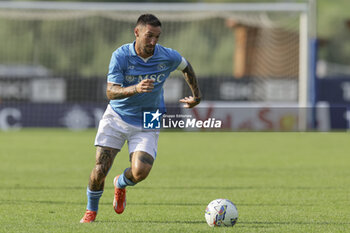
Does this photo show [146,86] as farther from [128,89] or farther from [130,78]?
[130,78]

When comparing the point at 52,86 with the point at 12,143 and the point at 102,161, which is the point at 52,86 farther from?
the point at 102,161

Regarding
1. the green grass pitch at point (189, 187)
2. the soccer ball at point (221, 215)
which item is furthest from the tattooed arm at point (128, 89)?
the soccer ball at point (221, 215)

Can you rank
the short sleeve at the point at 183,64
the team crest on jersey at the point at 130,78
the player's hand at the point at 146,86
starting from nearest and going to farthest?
1. the player's hand at the point at 146,86
2. the team crest on jersey at the point at 130,78
3. the short sleeve at the point at 183,64

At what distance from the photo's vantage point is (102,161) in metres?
8.06

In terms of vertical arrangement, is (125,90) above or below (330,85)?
above

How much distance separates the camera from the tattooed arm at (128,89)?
7.24 m

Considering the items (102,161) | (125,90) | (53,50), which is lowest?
(53,50)

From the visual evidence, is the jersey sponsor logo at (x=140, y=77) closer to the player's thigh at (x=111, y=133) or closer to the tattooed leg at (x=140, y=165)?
the player's thigh at (x=111, y=133)

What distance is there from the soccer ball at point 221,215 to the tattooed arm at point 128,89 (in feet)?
4.96

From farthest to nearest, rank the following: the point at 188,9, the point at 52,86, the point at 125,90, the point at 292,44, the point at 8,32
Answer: the point at 8,32
the point at 292,44
the point at 52,86
the point at 188,9
the point at 125,90

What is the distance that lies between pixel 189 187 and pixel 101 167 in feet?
13.3

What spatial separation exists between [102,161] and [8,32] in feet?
144

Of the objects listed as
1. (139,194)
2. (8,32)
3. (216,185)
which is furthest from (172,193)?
(8,32)

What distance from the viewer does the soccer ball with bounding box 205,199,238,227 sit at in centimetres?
774
